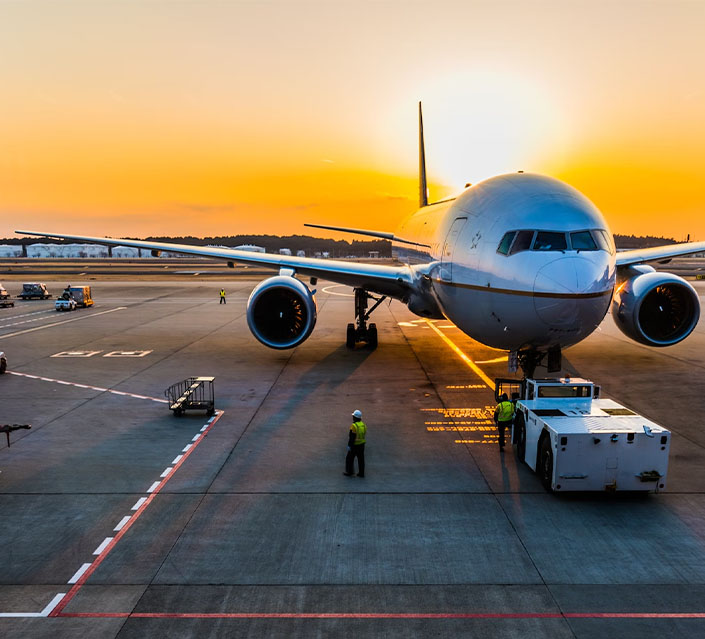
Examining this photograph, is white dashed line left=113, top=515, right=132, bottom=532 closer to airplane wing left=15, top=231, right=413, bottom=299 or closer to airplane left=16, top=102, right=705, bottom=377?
airplane left=16, top=102, right=705, bottom=377

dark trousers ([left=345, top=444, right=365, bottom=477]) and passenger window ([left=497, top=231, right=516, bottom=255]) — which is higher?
passenger window ([left=497, top=231, right=516, bottom=255])

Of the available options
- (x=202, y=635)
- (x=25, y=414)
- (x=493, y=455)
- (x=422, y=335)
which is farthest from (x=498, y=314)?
(x=422, y=335)

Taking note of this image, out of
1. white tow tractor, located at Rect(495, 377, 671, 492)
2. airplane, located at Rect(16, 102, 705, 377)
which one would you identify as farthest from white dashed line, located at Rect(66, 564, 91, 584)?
airplane, located at Rect(16, 102, 705, 377)

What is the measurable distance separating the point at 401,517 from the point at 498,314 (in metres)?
5.64

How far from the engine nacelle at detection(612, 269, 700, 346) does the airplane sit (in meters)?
0.03

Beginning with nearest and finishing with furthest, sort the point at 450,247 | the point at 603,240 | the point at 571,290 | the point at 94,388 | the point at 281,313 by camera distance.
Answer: the point at 571,290, the point at 603,240, the point at 450,247, the point at 94,388, the point at 281,313

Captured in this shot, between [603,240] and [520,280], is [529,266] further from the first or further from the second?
[603,240]

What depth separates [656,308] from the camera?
18641 mm

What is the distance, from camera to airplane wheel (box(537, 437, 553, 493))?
10164 mm

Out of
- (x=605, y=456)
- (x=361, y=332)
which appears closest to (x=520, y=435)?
(x=605, y=456)

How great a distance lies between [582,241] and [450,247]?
401cm

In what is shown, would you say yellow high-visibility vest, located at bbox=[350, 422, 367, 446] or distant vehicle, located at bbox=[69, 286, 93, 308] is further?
distant vehicle, located at bbox=[69, 286, 93, 308]

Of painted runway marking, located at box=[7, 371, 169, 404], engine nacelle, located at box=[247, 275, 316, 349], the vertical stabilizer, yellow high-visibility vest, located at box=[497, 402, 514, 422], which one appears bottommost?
painted runway marking, located at box=[7, 371, 169, 404]

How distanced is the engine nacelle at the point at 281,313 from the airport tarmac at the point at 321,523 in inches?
69.4
